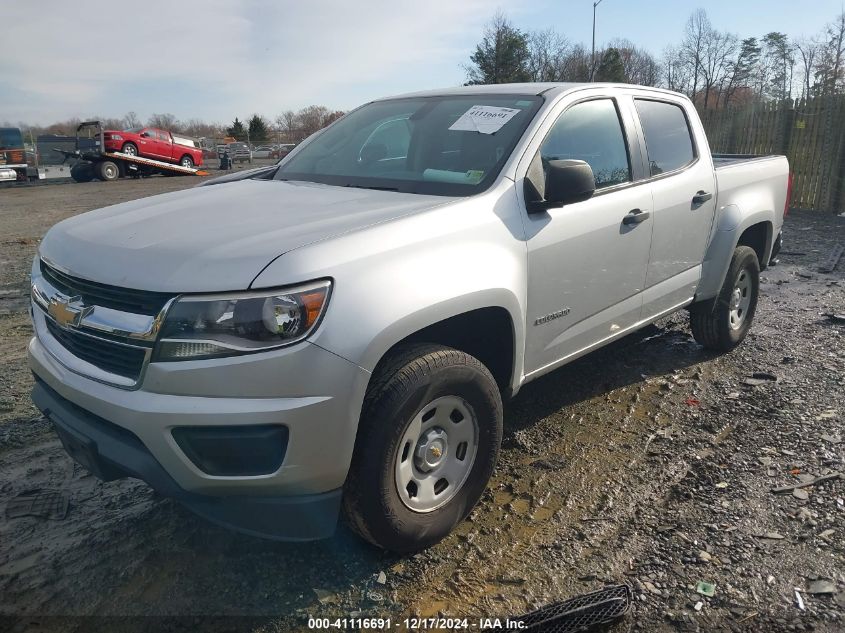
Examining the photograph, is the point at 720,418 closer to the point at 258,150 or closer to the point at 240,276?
the point at 240,276

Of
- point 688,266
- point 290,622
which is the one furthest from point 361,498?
point 688,266

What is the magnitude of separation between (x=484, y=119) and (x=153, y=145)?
2656cm

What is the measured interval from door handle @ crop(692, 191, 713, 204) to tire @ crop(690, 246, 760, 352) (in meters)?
0.64

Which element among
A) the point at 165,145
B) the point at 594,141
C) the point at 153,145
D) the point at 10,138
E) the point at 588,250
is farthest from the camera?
the point at 165,145

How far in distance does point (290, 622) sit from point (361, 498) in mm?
504

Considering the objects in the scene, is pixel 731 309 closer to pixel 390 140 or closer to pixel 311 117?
pixel 390 140

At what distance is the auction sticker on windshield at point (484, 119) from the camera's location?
3.23 metres

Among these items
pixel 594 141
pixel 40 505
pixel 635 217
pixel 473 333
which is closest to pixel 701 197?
pixel 635 217

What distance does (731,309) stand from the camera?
4852 millimetres

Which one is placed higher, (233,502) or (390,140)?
(390,140)

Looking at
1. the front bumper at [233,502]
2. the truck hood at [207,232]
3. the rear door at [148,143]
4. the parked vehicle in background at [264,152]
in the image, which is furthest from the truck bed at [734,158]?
the parked vehicle in background at [264,152]

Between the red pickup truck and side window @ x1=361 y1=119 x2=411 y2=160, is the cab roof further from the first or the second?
the red pickup truck

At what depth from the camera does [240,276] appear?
2104 mm

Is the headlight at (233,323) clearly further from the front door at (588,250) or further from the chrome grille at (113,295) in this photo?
the front door at (588,250)
